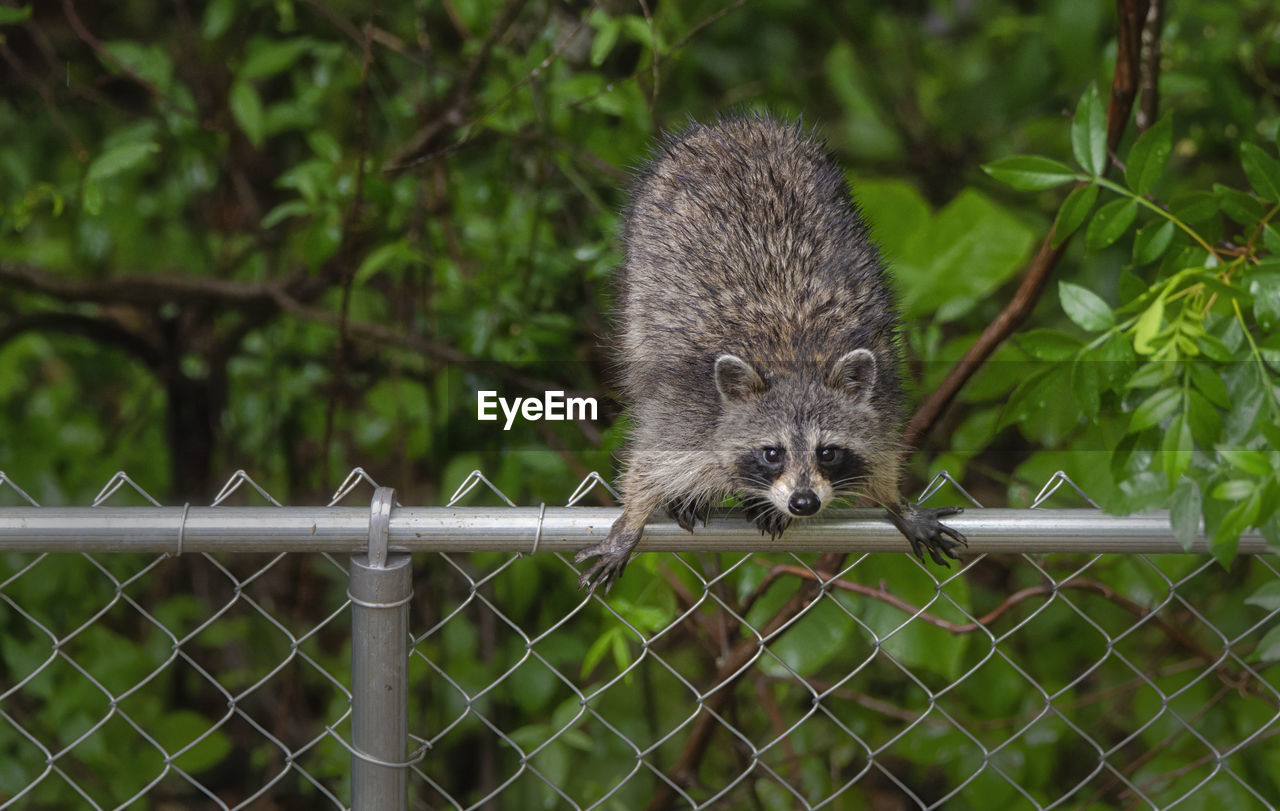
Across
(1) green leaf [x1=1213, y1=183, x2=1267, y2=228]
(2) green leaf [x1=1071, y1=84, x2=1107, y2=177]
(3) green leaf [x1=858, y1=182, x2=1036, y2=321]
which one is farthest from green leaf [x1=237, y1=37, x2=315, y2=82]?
(1) green leaf [x1=1213, y1=183, x2=1267, y2=228]

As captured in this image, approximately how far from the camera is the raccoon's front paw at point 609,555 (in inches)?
82.8

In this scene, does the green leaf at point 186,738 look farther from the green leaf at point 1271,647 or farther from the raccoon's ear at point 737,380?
the green leaf at point 1271,647

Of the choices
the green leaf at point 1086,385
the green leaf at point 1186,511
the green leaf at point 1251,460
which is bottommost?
the green leaf at point 1186,511

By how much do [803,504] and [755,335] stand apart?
0.60 meters

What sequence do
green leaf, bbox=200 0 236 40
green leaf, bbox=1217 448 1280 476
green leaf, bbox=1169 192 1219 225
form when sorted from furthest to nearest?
1. green leaf, bbox=200 0 236 40
2. green leaf, bbox=1169 192 1219 225
3. green leaf, bbox=1217 448 1280 476

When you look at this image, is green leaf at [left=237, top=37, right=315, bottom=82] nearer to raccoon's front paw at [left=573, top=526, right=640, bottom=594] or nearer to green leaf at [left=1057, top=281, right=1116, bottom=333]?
raccoon's front paw at [left=573, top=526, right=640, bottom=594]

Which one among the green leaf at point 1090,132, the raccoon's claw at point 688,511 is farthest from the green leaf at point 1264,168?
the raccoon's claw at point 688,511

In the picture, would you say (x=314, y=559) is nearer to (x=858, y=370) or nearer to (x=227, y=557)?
(x=227, y=557)

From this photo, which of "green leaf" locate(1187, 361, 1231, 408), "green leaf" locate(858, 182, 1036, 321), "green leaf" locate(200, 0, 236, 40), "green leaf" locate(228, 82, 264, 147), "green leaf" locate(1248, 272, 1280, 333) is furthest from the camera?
"green leaf" locate(200, 0, 236, 40)

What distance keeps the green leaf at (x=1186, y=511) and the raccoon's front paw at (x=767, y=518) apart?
2.07ft

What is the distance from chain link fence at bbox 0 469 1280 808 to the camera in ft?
6.42

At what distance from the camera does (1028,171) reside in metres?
2.17

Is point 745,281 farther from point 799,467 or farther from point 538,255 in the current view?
point 538,255

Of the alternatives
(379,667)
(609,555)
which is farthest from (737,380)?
(379,667)
